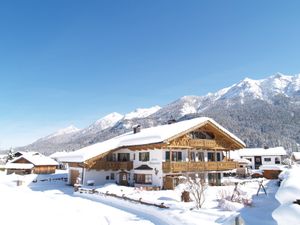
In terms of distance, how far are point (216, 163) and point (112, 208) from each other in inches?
742

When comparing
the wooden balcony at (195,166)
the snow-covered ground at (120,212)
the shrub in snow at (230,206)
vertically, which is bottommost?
the snow-covered ground at (120,212)


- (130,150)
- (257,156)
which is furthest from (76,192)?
(257,156)

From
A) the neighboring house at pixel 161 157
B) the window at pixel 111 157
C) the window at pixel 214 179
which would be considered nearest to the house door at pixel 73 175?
the neighboring house at pixel 161 157

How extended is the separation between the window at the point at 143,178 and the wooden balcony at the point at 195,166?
3258mm

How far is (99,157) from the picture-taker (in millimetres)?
36875

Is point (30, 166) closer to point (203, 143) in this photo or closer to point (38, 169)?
point (38, 169)

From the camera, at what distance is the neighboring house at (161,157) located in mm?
33938

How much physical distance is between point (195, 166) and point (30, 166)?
1694 inches

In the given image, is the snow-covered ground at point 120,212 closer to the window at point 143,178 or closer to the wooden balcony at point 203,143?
the window at point 143,178

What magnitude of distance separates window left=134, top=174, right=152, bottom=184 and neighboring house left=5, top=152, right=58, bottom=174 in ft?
120

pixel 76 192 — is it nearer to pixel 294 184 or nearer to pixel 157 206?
pixel 157 206

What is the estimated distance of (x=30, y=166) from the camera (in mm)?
65188

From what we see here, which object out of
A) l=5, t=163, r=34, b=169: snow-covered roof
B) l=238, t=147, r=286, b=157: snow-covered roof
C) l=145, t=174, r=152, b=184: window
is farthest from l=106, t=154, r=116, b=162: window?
l=238, t=147, r=286, b=157: snow-covered roof

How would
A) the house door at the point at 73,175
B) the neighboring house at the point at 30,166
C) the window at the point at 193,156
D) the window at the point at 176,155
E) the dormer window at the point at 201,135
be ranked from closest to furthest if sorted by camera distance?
the window at the point at 176,155, the window at the point at 193,156, the dormer window at the point at 201,135, the house door at the point at 73,175, the neighboring house at the point at 30,166
